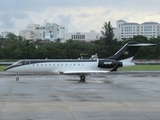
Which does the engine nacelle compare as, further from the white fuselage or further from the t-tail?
the t-tail

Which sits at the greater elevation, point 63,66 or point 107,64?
point 107,64

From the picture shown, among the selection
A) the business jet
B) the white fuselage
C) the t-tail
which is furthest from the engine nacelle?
the t-tail

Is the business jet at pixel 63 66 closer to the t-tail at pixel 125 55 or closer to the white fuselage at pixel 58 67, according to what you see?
the white fuselage at pixel 58 67

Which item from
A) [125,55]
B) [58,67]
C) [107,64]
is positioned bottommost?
[58,67]

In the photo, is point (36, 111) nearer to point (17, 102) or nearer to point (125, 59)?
point (17, 102)

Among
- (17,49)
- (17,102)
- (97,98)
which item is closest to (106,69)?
(97,98)

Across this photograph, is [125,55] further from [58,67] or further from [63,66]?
[58,67]

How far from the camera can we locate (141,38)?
118750mm

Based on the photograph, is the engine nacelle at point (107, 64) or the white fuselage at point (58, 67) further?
the engine nacelle at point (107, 64)

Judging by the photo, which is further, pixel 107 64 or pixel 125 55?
pixel 125 55

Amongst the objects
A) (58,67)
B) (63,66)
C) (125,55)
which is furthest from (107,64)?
(58,67)

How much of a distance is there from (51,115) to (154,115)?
14.2ft

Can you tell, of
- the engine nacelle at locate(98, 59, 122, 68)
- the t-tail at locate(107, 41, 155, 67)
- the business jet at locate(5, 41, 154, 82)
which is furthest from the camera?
the t-tail at locate(107, 41, 155, 67)

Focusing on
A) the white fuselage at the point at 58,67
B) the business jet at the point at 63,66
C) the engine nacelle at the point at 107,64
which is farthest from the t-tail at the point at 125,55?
the white fuselage at the point at 58,67
